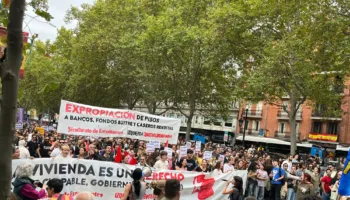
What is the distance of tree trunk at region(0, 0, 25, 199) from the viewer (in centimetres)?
208

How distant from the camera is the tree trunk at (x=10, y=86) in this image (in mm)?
2079

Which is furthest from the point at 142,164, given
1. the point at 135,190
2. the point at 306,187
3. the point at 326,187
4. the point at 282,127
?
the point at 282,127

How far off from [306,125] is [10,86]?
155ft

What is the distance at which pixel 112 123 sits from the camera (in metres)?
11.0

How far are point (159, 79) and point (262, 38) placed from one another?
357 inches

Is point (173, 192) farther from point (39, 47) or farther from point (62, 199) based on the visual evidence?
point (39, 47)

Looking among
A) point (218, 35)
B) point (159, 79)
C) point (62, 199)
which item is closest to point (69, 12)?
point (159, 79)

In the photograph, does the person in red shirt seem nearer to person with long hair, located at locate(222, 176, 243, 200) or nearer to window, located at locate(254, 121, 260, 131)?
person with long hair, located at locate(222, 176, 243, 200)

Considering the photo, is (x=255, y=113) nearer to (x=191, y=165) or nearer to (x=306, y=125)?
(x=306, y=125)

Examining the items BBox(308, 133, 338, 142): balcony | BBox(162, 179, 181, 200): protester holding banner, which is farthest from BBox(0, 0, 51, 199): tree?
BBox(308, 133, 338, 142): balcony

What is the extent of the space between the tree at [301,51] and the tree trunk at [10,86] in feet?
53.4

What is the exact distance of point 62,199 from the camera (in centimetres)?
486


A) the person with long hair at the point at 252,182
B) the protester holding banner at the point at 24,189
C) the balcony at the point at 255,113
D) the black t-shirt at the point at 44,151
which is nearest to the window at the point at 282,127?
the balcony at the point at 255,113

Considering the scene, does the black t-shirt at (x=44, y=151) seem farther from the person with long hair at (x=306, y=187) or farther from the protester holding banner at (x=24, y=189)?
the protester holding banner at (x=24, y=189)
